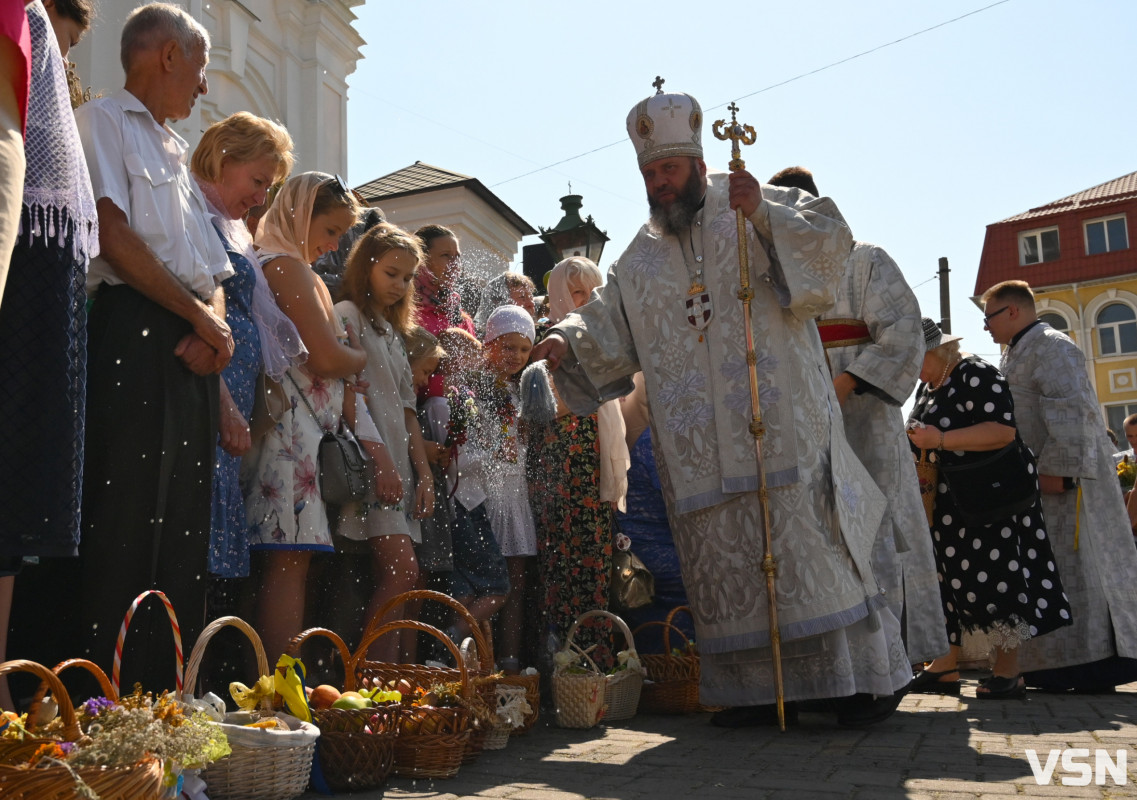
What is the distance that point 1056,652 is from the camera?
6.68m

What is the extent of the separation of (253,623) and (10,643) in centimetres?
103

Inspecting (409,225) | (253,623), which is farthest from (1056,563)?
(409,225)

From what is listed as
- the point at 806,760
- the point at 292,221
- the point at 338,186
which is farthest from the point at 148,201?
the point at 806,760

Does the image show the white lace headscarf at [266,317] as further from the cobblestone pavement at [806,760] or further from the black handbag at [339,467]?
the cobblestone pavement at [806,760]

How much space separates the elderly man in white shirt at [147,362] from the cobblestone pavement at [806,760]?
819 millimetres

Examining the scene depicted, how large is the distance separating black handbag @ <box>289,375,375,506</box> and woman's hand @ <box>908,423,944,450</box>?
11.0ft

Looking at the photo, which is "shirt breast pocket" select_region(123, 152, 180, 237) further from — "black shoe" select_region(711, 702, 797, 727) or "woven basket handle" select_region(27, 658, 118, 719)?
"black shoe" select_region(711, 702, 797, 727)

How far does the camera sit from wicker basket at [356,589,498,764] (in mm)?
3918

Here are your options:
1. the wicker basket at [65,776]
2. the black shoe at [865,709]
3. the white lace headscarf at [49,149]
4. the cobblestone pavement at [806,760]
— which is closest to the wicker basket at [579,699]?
the cobblestone pavement at [806,760]

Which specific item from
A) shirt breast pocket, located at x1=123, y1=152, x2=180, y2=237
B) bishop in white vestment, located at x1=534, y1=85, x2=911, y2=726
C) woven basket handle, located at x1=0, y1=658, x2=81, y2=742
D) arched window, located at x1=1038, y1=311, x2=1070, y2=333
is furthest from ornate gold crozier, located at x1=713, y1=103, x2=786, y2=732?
arched window, located at x1=1038, y1=311, x2=1070, y2=333

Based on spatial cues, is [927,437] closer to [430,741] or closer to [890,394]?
[890,394]

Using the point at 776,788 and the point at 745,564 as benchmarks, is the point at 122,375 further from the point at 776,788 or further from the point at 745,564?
the point at 745,564

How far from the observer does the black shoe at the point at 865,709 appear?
4.68 m

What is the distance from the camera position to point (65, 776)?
2.14 metres
